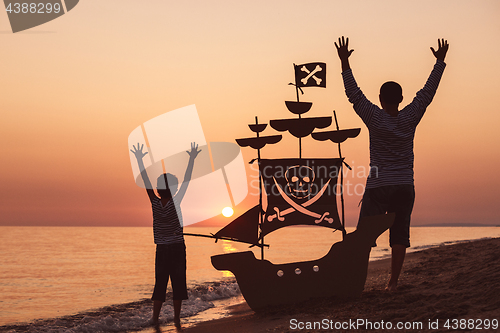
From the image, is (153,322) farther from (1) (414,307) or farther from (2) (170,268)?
(1) (414,307)

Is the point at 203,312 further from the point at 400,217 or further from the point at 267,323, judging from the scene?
the point at 400,217

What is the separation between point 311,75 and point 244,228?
9.46ft

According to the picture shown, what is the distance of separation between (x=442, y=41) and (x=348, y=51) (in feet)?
4.38

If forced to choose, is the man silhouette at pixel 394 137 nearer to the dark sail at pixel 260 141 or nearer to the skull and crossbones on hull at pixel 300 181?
the skull and crossbones on hull at pixel 300 181

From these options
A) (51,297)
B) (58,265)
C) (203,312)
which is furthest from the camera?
(58,265)

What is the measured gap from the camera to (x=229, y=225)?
6934 millimetres

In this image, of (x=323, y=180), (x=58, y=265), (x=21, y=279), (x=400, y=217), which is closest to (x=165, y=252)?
(x=323, y=180)

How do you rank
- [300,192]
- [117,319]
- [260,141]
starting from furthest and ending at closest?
1. [117,319]
2. [260,141]
3. [300,192]

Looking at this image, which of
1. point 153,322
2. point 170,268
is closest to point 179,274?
point 170,268

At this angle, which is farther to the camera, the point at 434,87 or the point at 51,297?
the point at 51,297

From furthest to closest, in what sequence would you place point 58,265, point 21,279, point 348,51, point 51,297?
point 58,265 < point 21,279 < point 51,297 < point 348,51

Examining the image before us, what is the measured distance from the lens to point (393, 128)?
212 inches

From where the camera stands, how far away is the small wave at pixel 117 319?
8605 millimetres

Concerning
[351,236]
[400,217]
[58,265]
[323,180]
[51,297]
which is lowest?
[58,265]
